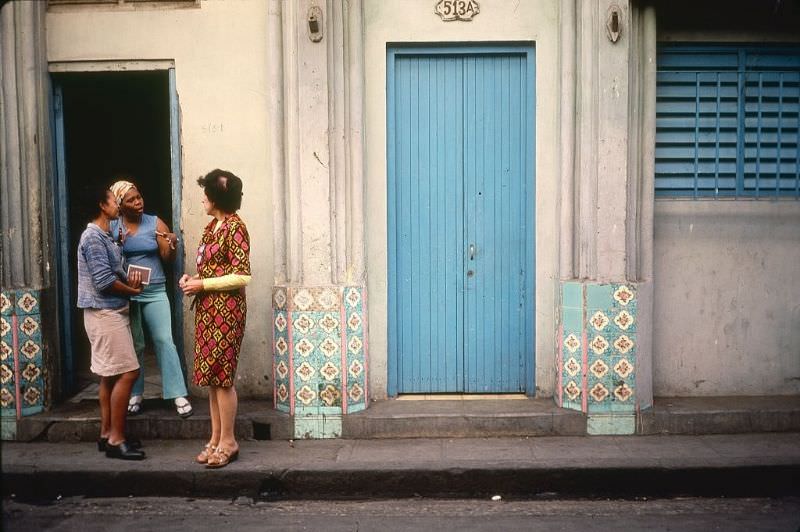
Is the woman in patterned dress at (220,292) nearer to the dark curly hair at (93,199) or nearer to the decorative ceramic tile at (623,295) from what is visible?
the dark curly hair at (93,199)

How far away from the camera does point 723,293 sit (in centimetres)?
684

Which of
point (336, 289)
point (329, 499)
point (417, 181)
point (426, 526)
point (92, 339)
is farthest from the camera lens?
point (417, 181)

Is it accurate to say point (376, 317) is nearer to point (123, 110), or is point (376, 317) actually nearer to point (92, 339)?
point (92, 339)

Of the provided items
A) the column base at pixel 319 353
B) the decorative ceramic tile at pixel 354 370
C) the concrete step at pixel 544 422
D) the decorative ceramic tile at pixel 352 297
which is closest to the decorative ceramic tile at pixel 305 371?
the column base at pixel 319 353

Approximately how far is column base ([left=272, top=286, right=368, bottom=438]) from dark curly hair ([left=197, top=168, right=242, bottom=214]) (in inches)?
36.8

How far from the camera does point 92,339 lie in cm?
591

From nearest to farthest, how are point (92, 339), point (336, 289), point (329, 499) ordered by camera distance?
point (329, 499)
point (92, 339)
point (336, 289)

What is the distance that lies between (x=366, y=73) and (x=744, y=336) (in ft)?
12.3

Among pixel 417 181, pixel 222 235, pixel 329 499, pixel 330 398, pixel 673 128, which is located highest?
pixel 673 128

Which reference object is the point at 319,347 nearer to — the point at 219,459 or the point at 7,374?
the point at 219,459

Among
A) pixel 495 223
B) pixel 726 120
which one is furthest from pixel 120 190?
pixel 726 120

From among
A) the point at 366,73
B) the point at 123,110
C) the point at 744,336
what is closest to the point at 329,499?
the point at 366,73

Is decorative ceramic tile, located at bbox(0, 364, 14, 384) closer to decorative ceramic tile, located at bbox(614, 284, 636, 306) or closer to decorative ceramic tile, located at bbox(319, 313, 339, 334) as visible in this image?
decorative ceramic tile, located at bbox(319, 313, 339, 334)

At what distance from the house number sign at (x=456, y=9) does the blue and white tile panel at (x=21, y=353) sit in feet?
12.6
